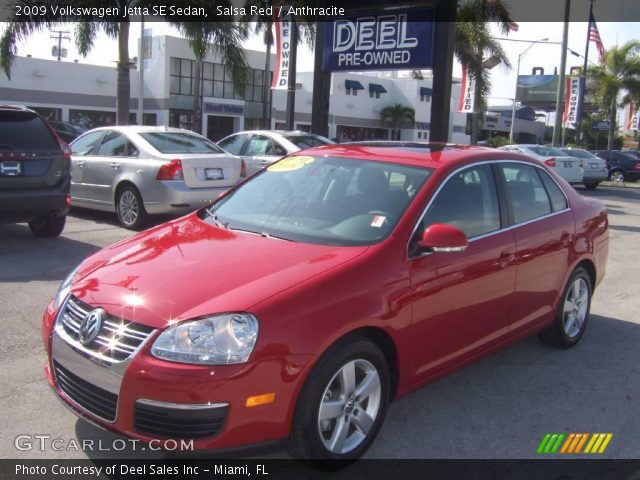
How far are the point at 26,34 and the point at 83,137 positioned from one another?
10.1 meters

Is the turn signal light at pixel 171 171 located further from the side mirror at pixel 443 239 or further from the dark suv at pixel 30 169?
the side mirror at pixel 443 239

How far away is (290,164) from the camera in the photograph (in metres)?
4.68

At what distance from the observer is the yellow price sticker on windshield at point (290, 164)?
4578 millimetres

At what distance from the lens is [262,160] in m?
12.7

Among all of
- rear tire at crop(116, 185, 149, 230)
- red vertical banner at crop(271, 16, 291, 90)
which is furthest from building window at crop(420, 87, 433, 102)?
rear tire at crop(116, 185, 149, 230)

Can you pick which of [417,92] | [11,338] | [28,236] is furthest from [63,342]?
[417,92]

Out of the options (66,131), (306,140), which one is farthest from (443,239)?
(66,131)

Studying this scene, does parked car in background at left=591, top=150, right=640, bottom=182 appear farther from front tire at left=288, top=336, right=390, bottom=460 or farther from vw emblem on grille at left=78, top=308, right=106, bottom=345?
vw emblem on grille at left=78, top=308, right=106, bottom=345

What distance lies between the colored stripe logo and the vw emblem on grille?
243cm

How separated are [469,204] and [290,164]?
4.29ft

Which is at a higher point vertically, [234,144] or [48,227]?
[234,144]

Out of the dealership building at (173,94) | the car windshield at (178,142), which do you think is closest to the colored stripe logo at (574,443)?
the car windshield at (178,142)

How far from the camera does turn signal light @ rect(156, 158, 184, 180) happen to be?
30.2 ft

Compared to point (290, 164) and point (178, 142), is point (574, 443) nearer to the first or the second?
point (290, 164)
